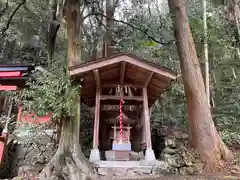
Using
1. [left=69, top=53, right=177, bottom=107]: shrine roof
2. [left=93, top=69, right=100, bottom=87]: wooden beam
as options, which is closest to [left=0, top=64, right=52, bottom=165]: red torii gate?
[left=69, top=53, right=177, bottom=107]: shrine roof

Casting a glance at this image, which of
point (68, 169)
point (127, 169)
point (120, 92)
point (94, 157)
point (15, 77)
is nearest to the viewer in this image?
point (68, 169)

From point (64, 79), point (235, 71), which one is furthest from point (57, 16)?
point (235, 71)

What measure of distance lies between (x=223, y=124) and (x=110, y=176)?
5.59 metres

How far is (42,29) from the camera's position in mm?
11188

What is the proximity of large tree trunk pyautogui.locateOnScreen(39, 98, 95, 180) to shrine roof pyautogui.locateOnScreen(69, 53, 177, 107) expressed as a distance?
130cm

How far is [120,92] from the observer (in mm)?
6770

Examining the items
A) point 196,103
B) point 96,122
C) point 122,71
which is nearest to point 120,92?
point 122,71

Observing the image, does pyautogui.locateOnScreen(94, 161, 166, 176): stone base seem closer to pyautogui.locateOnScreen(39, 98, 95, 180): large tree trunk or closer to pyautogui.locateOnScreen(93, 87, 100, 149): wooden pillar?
pyautogui.locateOnScreen(39, 98, 95, 180): large tree trunk

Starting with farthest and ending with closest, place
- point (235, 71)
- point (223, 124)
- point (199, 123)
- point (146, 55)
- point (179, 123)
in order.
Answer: point (235, 71) → point (146, 55) → point (179, 123) → point (223, 124) → point (199, 123)

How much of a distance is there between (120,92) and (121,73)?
2.37ft

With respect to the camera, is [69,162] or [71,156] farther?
[71,156]

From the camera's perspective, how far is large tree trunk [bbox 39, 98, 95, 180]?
4.86 metres

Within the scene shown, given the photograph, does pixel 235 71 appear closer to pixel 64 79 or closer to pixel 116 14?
pixel 116 14

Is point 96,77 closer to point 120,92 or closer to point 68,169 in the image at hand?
point 120,92
